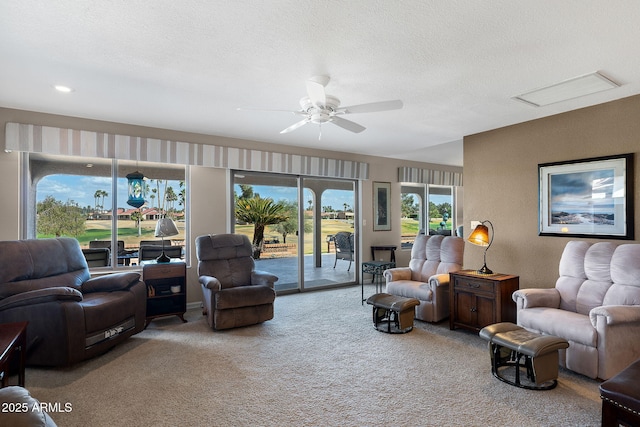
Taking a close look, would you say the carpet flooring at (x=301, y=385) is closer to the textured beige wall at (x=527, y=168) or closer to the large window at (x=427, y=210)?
the textured beige wall at (x=527, y=168)

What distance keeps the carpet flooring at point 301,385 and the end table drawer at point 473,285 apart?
0.52 meters

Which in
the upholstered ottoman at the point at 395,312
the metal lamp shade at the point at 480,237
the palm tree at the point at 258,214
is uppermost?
the palm tree at the point at 258,214

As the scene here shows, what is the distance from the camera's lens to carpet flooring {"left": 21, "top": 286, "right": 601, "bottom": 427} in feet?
7.54

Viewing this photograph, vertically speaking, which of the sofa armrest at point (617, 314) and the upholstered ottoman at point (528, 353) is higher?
the sofa armrest at point (617, 314)

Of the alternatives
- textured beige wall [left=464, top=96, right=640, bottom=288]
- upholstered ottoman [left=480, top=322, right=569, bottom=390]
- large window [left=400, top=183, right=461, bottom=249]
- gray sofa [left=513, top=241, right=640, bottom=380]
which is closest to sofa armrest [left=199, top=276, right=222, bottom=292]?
upholstered ottoman [left=480, top=322, right=569, bottom=390]

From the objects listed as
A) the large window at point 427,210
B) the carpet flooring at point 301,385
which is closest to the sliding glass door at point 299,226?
the large window at point 427,210

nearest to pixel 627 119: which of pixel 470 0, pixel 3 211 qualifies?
pixel 470 0

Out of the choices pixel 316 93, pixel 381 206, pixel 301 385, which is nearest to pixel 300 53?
pixel 316 93

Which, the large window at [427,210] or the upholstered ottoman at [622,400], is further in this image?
the large window at [427,210]

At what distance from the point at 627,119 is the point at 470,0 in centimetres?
276

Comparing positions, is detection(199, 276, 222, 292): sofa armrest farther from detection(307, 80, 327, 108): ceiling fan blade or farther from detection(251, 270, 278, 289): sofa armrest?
detection(307, 80, 327, 108): ceiling fan blade

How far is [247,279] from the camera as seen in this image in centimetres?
470

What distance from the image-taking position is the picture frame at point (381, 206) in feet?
23.0

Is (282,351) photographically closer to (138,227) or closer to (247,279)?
(247,279)
